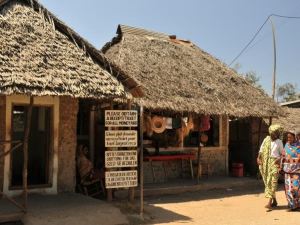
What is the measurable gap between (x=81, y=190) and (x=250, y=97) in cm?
660

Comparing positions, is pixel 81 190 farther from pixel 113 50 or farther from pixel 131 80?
pixel 113 50

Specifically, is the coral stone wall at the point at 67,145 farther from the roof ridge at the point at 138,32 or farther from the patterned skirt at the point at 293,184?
the roof ridge at the point at 138,32

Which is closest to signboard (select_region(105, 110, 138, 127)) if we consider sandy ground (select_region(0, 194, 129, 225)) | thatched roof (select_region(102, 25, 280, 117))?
sandy ground (select_region(0, 194, 129, 225))

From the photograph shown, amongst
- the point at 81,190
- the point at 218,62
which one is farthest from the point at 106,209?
the point at 218,62

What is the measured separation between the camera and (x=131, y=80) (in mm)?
8641

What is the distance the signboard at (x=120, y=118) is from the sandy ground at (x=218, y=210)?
1.89m

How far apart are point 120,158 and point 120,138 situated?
0.38m

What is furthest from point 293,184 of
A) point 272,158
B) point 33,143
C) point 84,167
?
point 33,143

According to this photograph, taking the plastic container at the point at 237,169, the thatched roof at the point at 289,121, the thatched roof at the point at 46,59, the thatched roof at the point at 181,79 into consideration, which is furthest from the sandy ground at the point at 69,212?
the thatched roof at the point at 289,121

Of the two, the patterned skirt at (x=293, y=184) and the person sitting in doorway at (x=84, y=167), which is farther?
the person sitting in doorway at (x=84, y=167)

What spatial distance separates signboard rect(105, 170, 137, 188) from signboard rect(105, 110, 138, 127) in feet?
2.94

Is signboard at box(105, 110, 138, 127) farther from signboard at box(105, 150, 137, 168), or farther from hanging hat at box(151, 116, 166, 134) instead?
hanging hat at box(151, 116, 166, 134)

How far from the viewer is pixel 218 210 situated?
9.76 m

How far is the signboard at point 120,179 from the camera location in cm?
820
